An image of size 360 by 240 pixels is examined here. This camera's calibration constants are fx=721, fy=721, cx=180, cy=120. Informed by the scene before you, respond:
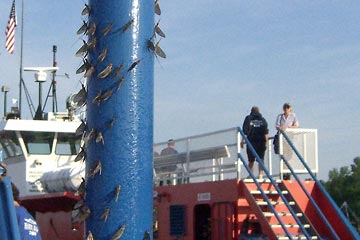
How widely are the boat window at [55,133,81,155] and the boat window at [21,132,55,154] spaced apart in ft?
0.65

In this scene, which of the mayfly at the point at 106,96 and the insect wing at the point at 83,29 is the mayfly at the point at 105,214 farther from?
the insect wing at the point at 83,29

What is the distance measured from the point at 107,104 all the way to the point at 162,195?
10888mm

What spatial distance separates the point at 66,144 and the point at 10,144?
4.70 feet

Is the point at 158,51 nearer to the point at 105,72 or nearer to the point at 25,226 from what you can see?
the point at 105,72

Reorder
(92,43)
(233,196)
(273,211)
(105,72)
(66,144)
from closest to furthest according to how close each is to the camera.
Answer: (105,72) → (92,43) → (273,211) → (233,196) → (66,144)

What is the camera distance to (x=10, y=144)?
18.6 meters

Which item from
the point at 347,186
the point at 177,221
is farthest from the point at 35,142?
the point at 347,186

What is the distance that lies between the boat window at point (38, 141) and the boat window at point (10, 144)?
23cm

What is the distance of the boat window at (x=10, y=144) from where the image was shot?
18.4 metres

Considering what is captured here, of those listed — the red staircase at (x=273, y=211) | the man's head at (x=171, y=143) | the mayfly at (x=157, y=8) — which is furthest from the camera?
the man's head at (x=171, y=143)

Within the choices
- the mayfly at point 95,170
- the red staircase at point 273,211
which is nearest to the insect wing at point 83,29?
the mayfly at point 95,170

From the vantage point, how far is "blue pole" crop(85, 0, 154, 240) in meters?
3.37

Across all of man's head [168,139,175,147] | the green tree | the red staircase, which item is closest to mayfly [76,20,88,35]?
the red staircase

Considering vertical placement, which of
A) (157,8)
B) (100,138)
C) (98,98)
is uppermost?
(157,8)
